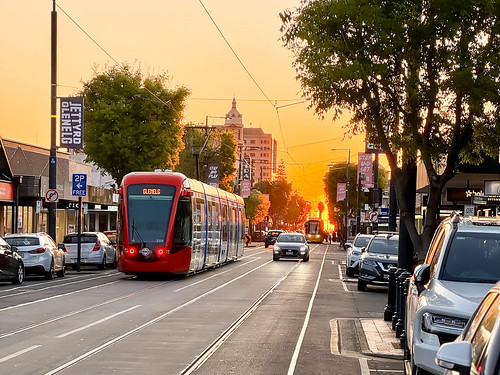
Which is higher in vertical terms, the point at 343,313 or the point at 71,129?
the point at 71,129

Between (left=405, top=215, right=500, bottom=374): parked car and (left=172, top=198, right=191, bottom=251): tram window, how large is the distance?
20022 millimetres

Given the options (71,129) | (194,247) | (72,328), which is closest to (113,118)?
(71,129)

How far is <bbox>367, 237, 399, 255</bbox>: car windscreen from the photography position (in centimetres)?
3180

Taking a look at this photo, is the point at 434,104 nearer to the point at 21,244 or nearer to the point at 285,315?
the point at 285,315

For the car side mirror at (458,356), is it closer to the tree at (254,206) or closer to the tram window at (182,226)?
the tram window at (182,226)

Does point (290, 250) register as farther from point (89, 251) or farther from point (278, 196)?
point (278, 196)

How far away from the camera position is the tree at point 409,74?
18.0 meters

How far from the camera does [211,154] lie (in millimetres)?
99562

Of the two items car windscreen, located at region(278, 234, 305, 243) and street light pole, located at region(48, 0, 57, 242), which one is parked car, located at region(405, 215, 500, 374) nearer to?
street light pole, located at region(48, 0, 57, 242)

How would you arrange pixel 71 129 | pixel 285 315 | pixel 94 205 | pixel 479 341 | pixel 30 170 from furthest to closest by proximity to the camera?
pixel 94 205, pixel 30 170, pixel 71 129, pixel 285 315, pixel 479 341

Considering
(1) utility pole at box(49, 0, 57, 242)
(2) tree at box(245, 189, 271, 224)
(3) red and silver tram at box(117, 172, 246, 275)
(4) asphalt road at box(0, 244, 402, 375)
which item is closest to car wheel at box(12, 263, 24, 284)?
(4) asphalt road at box(0, 244, 402, 375)

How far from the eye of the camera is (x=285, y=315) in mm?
21500

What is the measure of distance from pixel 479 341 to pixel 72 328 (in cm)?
1257

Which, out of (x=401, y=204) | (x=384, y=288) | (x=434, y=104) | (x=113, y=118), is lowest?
(x=384, y=288)
